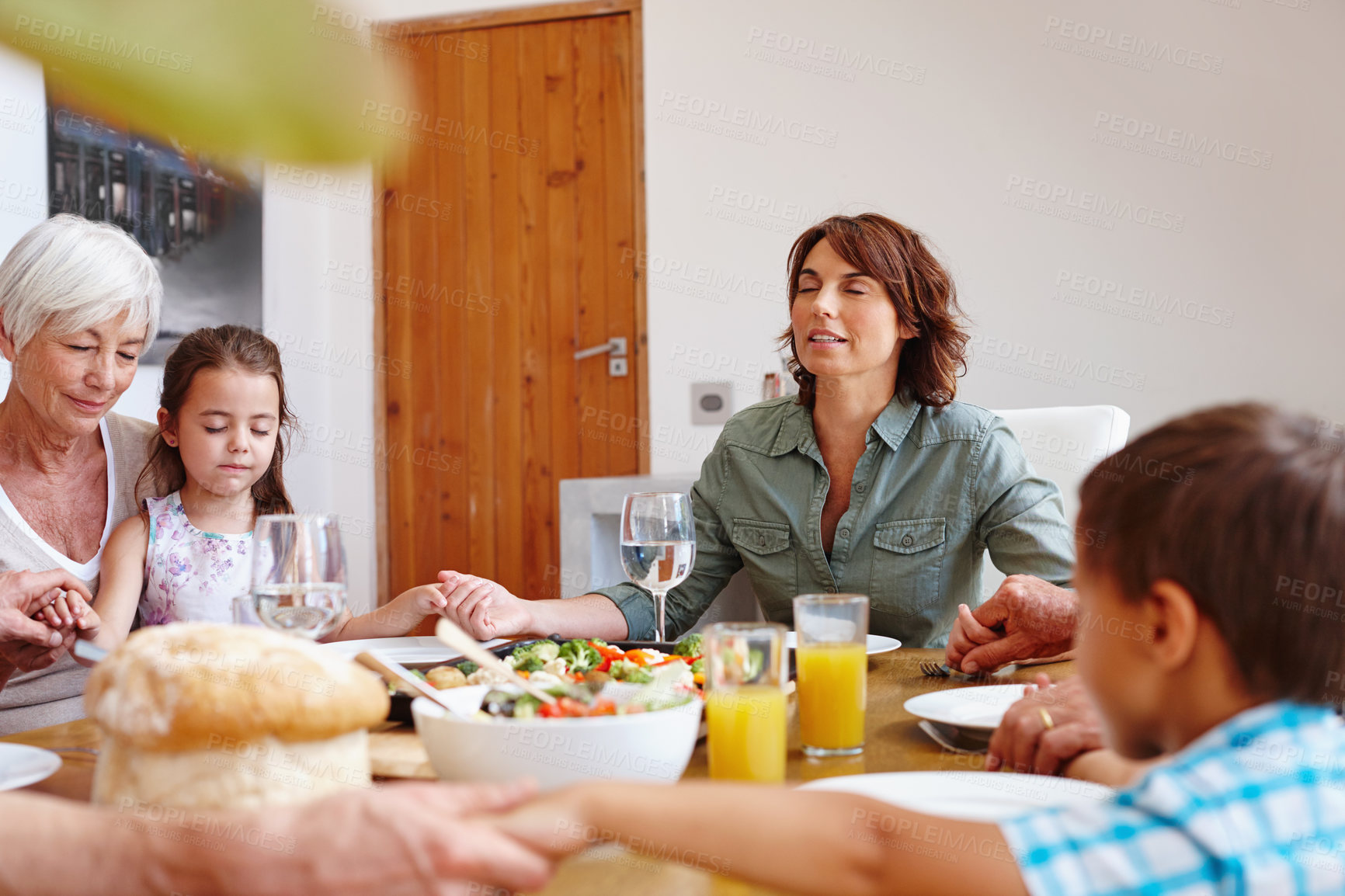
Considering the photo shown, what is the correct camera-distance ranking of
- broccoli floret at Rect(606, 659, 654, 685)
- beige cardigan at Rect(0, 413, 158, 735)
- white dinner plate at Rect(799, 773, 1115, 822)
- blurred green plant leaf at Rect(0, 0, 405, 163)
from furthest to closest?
beige cardigan at Rect(0, 413, 158, 735) → broccoli floret at Rect(606, 659, 654, 685) → white dinner plate at Rect(799, 773, 1115, 822) → blurred green plant leaf at Rect(0, 0, 405, 163)

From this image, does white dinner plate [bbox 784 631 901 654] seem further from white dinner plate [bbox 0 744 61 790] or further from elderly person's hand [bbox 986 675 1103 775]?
white dinner plate [bbox 0 744 61 790]

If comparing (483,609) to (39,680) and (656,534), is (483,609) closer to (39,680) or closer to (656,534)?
(656,534)

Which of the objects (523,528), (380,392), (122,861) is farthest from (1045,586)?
(380,392)

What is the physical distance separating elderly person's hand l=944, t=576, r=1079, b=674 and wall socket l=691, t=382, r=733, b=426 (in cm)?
235

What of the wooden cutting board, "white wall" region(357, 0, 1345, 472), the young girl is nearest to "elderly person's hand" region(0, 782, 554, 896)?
the wooden cutting board

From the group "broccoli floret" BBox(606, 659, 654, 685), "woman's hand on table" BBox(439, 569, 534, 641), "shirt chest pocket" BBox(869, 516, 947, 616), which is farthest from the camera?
"shirt chest pocket" BBox(869, 516, 947, 616)

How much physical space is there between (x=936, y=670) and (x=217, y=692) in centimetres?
77

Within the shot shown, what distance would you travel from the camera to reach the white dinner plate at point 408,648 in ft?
3.60

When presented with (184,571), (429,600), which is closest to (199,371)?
(184,571)

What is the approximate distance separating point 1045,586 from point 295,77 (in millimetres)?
1054

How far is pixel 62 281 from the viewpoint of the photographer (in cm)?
145

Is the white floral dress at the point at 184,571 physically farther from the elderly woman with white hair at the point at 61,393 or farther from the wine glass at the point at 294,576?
the wine glass at the point at 294,576

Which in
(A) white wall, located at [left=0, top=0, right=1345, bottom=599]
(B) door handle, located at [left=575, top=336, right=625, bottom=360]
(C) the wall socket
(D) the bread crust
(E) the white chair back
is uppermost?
(A) white wall, located at [left=0, top=0, right=1345, bottom=599]

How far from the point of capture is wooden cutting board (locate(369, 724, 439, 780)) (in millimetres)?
748
